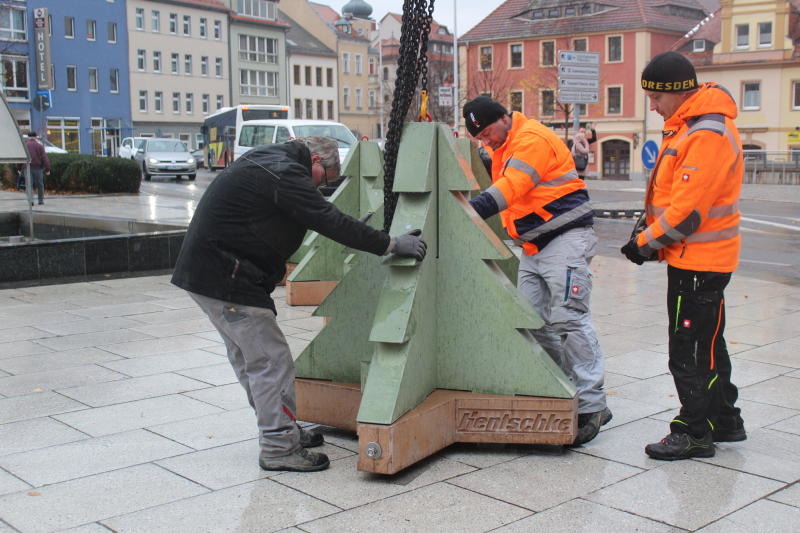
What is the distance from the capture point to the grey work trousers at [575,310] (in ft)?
16.5

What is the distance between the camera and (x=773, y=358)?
696 cm

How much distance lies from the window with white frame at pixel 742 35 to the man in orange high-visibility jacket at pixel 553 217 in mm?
54901

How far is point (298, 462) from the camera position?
4.51 meters

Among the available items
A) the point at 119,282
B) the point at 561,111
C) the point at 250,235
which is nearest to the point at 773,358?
the point at 250,235

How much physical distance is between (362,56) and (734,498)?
9258cm

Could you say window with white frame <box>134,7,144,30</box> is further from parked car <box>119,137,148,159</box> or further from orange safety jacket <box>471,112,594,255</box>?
orange safety jacket <box>471,112,594,255</box>

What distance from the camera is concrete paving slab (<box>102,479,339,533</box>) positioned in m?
3.80

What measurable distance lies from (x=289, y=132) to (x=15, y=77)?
4008cm

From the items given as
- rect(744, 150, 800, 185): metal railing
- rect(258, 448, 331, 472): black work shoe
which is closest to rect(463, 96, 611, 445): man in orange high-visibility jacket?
rect(258, 448, 331, 472): black work shoe

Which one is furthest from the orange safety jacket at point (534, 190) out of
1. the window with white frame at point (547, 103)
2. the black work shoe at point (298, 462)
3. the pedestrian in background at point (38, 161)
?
the window with white frame at point (547, 103)

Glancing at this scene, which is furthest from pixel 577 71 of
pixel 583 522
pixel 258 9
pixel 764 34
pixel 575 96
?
pixel 258 9

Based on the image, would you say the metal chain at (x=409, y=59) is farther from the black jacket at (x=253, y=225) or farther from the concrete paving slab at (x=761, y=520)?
the concrete paving slab at (x=761, y=520)

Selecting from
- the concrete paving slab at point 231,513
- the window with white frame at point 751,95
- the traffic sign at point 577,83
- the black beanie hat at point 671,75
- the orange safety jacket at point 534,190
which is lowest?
the concrete paving slab at point 231,513

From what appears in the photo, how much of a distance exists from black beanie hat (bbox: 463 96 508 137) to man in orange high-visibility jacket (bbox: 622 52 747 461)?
2.48 feet
